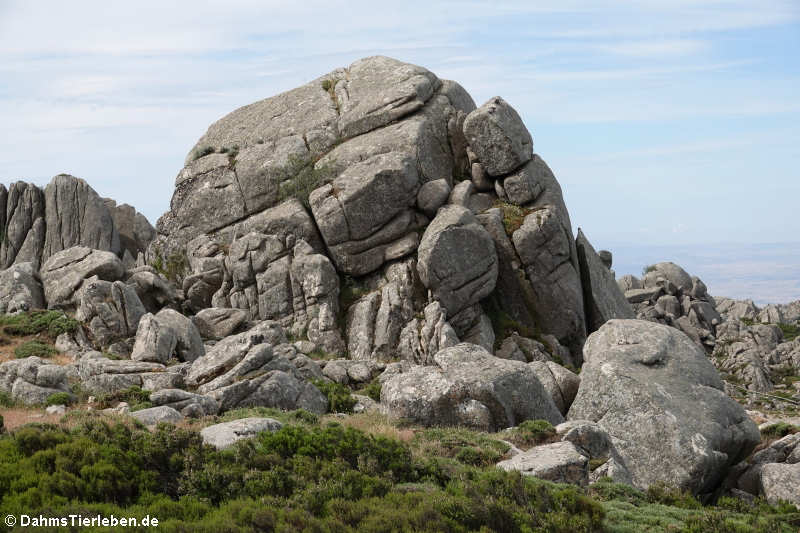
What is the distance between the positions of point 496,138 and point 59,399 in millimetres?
35713

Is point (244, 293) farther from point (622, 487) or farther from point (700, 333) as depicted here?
point (700, 333)

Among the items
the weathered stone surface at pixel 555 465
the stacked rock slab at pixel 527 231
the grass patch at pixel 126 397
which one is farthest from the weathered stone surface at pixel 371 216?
the weathered stone surface at pixel 555 465

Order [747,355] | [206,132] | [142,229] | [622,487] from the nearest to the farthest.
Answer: [622,487] → [206,132] → [142,229] → [747,355]

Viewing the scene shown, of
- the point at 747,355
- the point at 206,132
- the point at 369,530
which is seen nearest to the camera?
the point at 369,530

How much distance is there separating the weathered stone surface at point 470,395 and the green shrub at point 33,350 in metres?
22.7

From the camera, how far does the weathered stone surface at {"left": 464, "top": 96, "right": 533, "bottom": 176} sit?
55.6 m

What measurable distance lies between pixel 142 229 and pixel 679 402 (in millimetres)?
55820

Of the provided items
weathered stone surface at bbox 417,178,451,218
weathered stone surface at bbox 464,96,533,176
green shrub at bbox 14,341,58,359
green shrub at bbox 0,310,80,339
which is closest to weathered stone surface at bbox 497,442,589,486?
weathered stone surface at bbox 417,178,451,218

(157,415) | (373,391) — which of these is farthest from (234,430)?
(373,391)

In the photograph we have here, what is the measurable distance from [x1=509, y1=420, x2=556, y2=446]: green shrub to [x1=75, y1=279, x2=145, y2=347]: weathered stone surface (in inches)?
1081

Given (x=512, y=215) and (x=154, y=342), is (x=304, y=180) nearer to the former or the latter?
(x=512, y=215)

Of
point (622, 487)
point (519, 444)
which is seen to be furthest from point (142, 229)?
point (622, 487)

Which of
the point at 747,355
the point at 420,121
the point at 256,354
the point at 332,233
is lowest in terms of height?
the point at 747,355

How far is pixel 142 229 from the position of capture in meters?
71.3
